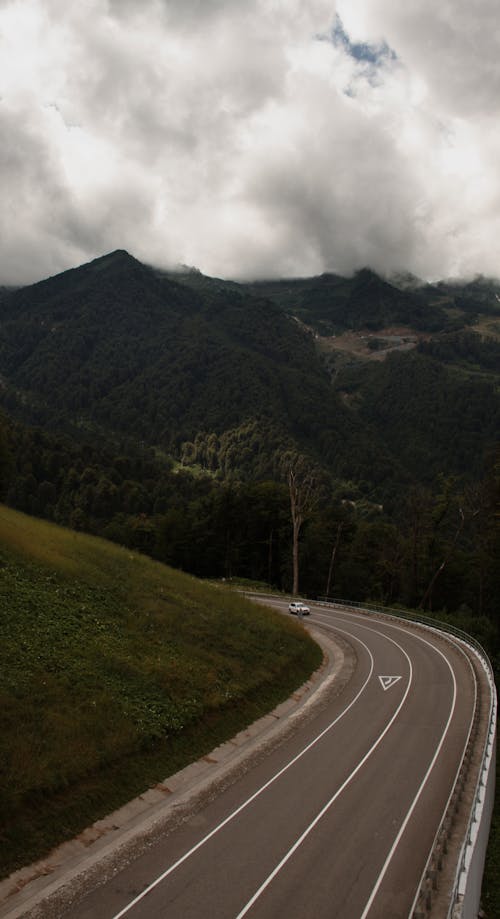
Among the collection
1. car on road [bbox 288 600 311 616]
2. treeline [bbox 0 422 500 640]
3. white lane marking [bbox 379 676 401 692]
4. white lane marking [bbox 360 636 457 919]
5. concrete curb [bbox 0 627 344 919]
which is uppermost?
treeline [bbox 0 422 500 640]

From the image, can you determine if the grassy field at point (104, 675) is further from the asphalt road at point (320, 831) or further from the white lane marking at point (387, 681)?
the white lane marking at point (387, 681)

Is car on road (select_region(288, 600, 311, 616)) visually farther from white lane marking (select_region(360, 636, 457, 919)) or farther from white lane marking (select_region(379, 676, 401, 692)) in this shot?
white lane marking (select_region(360, 636, 457, 919))

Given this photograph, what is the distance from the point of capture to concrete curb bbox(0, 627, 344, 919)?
15.4 metres

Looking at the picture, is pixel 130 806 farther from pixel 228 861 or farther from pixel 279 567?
pixel 279 567

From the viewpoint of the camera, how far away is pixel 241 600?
43.5 meters

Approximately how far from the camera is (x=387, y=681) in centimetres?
3556

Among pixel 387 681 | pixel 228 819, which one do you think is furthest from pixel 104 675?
pixel 387 681

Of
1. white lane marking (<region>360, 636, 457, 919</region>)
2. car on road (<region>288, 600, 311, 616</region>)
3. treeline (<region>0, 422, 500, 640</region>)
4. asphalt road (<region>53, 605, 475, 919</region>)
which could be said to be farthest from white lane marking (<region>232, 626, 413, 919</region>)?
treeline (<region>0, 422, 500, 640</region>)

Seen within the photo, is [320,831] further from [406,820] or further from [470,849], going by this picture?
[470,849]

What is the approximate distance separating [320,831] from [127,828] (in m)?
6.41

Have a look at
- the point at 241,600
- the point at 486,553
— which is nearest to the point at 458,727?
the point at 241,600

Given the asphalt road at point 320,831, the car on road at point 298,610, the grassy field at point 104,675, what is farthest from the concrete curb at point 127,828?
the car on road at point 298,610

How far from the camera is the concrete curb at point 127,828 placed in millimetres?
15422

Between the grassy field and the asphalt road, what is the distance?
282cm
